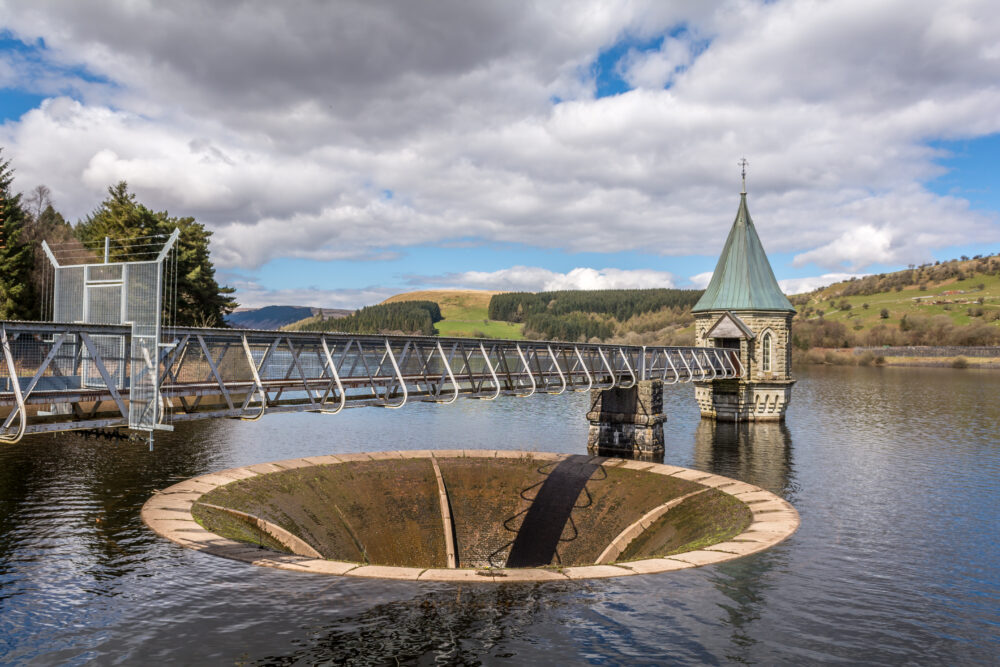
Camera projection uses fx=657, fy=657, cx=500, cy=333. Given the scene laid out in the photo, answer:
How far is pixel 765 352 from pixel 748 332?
2.50 metres

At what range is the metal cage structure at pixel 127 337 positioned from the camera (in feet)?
49.0

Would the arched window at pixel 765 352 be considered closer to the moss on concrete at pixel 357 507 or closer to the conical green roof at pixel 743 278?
the conical green roof at pixel 743 278

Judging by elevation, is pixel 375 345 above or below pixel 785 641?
above

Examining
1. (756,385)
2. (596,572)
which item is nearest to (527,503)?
(596,572)

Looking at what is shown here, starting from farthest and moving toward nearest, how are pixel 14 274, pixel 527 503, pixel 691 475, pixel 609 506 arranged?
pixel 14 274 < pixel 527 503 < pixel 609 506 < pixel 691 475

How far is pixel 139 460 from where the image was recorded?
35500 mm

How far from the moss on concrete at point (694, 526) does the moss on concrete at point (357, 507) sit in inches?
331

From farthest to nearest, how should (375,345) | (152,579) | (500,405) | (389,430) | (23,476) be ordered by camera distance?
1. (500,405)
2. (389,430)
3. (23,476)
4. (375,345)
5. (152,579)

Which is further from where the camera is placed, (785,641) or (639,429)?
(639,429)

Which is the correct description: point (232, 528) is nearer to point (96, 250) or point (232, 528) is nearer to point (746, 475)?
point (746, 475)

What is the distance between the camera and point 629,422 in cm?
4169

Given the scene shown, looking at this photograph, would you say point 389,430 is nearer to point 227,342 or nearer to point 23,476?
point 23,476

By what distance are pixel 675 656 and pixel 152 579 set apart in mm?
13416

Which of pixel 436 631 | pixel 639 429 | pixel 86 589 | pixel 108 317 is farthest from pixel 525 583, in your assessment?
pixel 639 429
